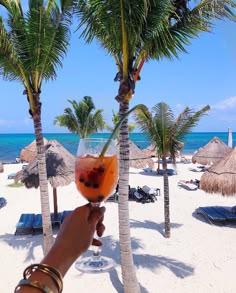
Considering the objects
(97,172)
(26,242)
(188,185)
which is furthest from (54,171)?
(97,172)

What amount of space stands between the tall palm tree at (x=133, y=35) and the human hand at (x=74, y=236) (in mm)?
3803

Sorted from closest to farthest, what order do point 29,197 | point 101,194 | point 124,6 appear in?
1. point 101,194
2. point 124,6
3. point 29,197

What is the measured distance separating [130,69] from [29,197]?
37.4 ft

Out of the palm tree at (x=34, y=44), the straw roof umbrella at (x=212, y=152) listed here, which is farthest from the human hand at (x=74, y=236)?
the straw roof umbrella at (x=212, y=152)

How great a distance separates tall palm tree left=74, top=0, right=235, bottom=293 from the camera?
4.87m

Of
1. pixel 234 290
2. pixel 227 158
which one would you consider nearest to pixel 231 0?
pixel 234 290

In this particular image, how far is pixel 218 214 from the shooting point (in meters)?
10.9

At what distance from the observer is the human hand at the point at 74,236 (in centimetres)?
105

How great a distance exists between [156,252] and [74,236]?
7.53 metres

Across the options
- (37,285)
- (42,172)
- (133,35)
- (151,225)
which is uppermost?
(133,35)

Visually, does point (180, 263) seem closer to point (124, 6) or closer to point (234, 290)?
point (234, 290)

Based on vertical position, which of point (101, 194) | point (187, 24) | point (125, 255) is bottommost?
point (125, 255)

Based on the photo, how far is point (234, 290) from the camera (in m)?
6.23

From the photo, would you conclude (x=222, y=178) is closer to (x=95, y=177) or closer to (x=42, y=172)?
(x=42, y=172)
